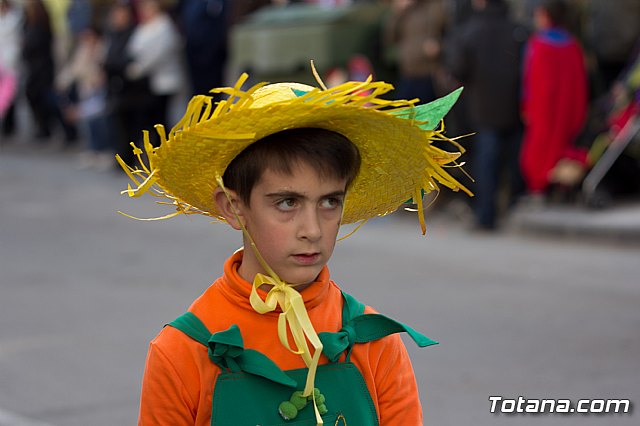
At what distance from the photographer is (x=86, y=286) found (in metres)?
9.96

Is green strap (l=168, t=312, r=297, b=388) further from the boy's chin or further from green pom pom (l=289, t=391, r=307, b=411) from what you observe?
the boy's chin

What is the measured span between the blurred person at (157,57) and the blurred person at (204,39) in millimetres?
172

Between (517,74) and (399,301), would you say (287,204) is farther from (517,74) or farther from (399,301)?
(517,74)

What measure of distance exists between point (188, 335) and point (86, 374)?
4456 mm

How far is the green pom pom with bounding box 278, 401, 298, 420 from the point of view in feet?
9.60

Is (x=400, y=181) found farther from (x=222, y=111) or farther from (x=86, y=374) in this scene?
(x=86, y=374)

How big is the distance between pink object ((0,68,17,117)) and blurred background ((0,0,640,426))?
5.96 feet

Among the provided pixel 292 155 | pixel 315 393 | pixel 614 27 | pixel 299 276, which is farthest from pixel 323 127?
pixel 614 27

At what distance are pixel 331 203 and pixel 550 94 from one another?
955 centimetres

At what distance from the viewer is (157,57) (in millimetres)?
16859

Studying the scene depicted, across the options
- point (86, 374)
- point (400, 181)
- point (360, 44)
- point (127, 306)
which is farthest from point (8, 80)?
point (400, 181)

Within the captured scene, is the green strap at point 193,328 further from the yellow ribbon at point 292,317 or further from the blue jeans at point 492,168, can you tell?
the blue jeans at point 492,168

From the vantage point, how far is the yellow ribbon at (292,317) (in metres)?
2.93

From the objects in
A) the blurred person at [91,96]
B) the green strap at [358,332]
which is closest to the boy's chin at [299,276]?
the green strap at [358,332]
